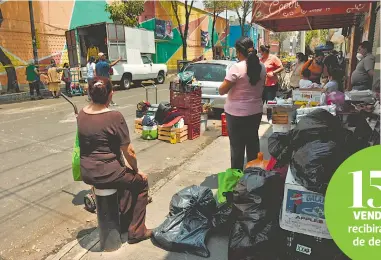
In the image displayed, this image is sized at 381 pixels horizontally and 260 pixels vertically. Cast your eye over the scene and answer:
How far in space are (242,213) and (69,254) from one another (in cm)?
170

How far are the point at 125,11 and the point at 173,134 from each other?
60.4 feet

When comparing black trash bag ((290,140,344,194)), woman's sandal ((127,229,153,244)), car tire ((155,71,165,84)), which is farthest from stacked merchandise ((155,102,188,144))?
car tire ((155,71,165,84))

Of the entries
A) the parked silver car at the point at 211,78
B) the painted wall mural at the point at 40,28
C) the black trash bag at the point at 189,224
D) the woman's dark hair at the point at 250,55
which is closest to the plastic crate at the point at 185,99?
the parked silver car at the point at 211,78

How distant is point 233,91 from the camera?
3.77 meters

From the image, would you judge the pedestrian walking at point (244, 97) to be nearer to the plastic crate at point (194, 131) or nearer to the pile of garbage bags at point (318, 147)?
the pile of garbage bags at point (318, 147)

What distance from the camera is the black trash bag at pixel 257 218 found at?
2.48 metres

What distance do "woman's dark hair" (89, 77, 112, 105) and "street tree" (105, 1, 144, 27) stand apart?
66.9 feet

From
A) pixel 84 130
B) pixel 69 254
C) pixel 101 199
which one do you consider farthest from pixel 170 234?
pixel 84 130

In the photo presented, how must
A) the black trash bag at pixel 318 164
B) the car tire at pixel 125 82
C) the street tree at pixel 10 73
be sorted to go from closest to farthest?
the black trash bag at pixel 318 164
the street tree at pixel 10 73
the car tire at pixel 125 82

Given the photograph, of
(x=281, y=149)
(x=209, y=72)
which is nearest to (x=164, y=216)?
(x=281, y=149)

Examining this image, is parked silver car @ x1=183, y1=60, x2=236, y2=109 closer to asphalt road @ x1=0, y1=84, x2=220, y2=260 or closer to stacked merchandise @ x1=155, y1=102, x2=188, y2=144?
asphalt road @ x1=0, y1=84, x2=220, y2=260

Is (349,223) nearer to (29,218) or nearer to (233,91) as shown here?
(233,91)

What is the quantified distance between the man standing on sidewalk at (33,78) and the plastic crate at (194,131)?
10232 mm

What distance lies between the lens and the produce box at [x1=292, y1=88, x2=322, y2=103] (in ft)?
14.8
